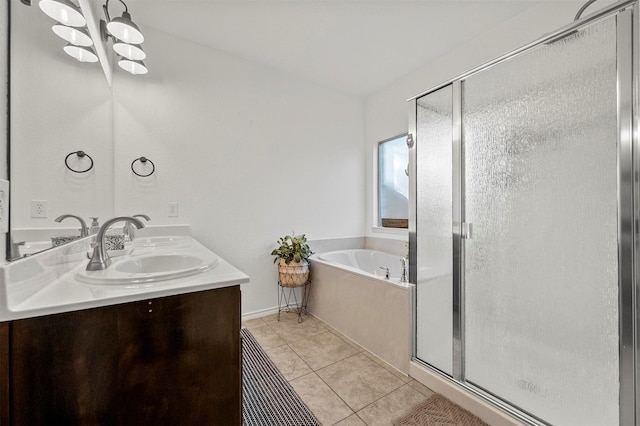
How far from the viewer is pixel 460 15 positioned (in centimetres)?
202

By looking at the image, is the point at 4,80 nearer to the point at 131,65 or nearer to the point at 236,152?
the point at 131,65

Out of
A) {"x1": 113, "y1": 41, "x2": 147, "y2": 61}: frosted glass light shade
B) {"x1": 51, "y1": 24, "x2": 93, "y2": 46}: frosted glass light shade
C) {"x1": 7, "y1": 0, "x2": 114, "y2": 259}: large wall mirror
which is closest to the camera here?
{"x1": 7, "y1": 0, "x2": 114, "y2": 259}: large wall mirror

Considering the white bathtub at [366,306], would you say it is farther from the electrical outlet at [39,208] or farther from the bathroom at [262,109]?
the electrical outlet at [39,208]

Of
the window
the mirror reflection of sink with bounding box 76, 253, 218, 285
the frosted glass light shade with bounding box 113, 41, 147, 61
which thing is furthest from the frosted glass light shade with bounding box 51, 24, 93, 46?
the window

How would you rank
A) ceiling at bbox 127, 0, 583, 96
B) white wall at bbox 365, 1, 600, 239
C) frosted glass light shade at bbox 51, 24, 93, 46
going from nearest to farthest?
frosted glass light shade at bbox 51, 24, 93, 46, white wall at bbox 365, 1, 600, 239, ceiling at bbox 127, 0, 583, 96

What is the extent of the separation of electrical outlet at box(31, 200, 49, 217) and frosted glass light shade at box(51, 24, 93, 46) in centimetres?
65

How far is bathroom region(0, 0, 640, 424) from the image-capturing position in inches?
77.1

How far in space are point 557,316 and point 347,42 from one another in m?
2.46

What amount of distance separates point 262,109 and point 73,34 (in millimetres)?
1653

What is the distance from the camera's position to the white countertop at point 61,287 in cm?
61

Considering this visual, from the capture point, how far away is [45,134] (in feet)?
3.00

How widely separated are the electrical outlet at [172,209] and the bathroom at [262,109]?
0.04ft

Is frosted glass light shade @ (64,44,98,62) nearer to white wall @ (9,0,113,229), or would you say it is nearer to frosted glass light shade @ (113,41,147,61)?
white wall @ (9,0,113,229)

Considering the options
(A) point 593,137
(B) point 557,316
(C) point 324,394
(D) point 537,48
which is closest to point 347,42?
(D) point 537,48
